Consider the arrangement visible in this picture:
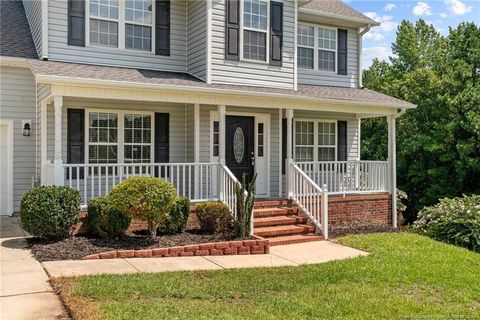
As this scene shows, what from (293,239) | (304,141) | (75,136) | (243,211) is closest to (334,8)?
(304,141)

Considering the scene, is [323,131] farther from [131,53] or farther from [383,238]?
[131,53]

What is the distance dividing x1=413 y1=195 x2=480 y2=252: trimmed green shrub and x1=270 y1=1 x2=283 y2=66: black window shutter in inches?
220

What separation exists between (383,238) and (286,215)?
2220 millimetres

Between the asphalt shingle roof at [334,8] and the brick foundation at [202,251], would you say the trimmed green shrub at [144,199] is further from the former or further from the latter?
the asphalt shingle roof at [334,8]

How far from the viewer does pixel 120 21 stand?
37.7 feet

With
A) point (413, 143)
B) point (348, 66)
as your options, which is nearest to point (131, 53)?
point (348, 66)

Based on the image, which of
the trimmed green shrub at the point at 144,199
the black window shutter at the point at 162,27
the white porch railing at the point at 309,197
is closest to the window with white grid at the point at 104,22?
the black window shutter at the point at 162,27

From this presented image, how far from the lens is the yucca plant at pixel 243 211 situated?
30.1 feet

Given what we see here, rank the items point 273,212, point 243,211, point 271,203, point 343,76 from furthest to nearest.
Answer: point 343,76 < point 271,203 < point 273,212 < point 243,211

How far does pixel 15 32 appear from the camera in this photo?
12.3m

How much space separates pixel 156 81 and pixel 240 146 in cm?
309

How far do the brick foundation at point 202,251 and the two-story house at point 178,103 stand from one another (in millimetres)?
1560

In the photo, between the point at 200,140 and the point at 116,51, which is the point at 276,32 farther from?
the point at 116,51

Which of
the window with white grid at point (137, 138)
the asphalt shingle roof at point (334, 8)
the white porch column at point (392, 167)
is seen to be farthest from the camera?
the asphalt shingle roof at point (334, 8)
